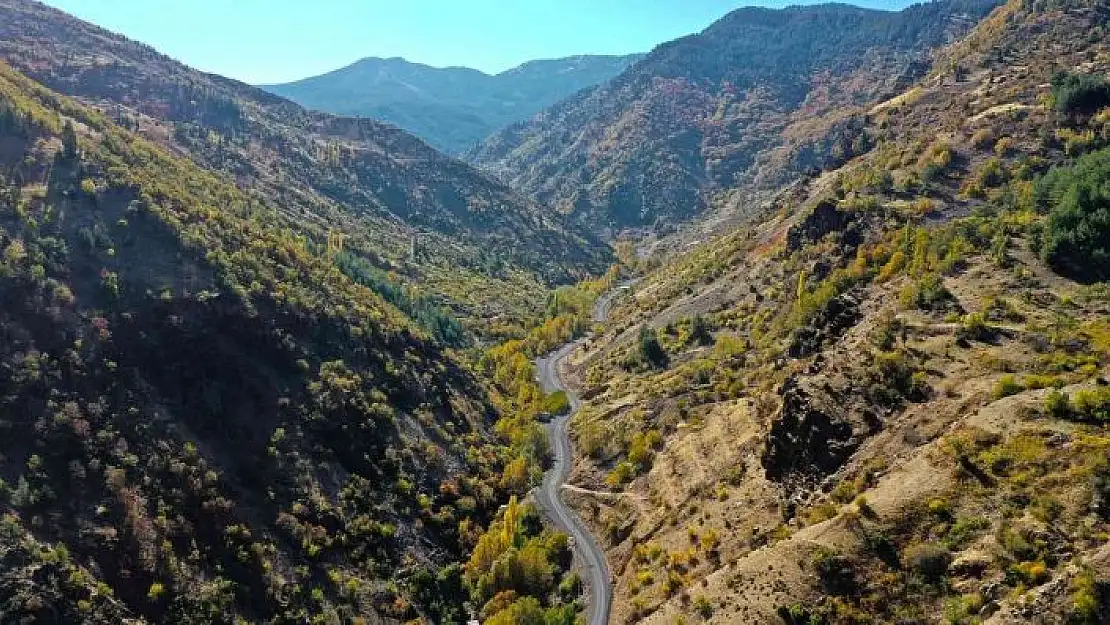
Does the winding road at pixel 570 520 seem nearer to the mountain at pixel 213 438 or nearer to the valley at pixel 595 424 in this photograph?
the valley at pixel 595 424

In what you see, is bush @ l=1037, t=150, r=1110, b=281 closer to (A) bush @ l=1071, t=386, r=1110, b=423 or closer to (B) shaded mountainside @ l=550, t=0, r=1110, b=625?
(B) shaded mountainside @ l=550, t=0, r=1110, b=625

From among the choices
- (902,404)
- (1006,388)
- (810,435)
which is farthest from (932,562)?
(810,435)

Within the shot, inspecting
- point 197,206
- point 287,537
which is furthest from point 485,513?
point 197,206

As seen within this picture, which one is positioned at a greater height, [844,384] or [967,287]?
[967,287]

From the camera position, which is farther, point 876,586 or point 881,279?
point 881,279

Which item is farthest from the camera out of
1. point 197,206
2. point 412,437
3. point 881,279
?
point 197,206

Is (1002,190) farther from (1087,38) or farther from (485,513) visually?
(485,513)
